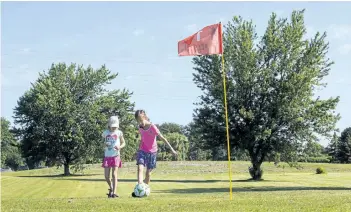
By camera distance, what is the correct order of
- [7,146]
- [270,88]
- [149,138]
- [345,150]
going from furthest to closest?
[345,150] < [7,146] < [270,88] < [149,138]

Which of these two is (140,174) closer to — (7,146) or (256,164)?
(256,164)

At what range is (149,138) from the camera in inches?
530

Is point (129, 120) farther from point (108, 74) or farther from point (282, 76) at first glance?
point (282, 76)

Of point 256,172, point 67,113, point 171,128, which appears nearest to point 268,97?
point 256,172

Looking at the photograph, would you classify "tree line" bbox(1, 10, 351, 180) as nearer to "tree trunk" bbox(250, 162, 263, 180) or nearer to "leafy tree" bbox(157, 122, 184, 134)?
"tree trunk" bbox(250, 162, 263, 180)

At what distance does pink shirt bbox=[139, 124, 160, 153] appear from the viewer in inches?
529

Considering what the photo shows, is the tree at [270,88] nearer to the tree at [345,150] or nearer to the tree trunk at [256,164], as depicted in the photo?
the tree trunk at [256,164]

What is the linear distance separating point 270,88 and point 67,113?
25246mm

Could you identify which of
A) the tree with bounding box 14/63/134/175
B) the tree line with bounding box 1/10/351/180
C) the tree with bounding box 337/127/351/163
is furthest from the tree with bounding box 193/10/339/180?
the tree with bounding box 337/127/351/163

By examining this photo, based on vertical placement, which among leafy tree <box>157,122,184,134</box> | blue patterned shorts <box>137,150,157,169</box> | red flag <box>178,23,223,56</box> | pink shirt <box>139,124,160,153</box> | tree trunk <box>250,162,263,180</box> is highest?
leafy tree <box>157,122,184,134</box>

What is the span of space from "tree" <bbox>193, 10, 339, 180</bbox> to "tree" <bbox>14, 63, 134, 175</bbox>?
1841 cm

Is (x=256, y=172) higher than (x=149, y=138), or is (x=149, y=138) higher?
(x=149, y=138)

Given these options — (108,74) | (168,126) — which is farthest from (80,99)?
(168,126)

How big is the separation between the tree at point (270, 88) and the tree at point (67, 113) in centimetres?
1841
